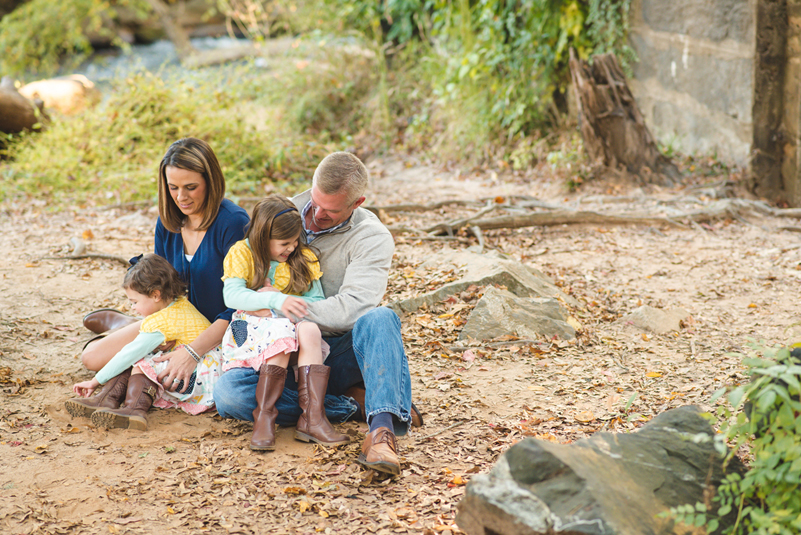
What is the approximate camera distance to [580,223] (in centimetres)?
598

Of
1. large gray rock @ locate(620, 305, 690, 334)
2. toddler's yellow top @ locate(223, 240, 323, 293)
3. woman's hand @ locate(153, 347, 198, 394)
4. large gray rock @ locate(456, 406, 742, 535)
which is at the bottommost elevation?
large gray rock @ locate(620, 305, 690, 334)

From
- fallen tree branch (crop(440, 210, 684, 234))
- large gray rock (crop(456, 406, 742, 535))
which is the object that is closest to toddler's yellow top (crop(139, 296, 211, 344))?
large gray rock (crop(456, 406, 742, 535))

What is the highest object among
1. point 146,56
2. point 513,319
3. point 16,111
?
point 146,56

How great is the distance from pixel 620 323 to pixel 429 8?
743cm

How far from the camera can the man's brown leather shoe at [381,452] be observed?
2510 mm

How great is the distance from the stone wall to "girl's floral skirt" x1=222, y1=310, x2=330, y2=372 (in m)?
5.33

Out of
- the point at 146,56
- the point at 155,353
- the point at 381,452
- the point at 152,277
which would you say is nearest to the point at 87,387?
the point at 155,353

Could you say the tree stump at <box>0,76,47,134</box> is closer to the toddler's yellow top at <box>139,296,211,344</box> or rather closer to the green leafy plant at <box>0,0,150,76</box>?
the toddler's yellow top at <box>139,296,211,344</box>

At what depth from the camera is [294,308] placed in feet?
9.01

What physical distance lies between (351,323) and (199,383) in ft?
2.66

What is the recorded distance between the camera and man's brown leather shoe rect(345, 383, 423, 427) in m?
2.97

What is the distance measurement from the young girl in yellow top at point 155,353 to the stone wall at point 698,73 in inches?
217

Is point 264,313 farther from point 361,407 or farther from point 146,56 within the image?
point 146,56

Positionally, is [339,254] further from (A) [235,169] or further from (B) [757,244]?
(A) [235,169]
